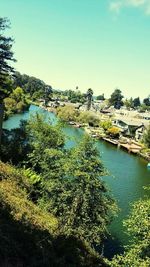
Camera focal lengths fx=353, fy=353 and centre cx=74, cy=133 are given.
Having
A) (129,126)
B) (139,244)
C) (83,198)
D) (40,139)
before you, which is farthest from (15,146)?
(129,126)

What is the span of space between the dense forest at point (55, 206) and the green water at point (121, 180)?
1.27 m

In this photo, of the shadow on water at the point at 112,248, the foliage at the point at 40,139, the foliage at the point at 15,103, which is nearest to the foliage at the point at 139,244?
the shadow on water at the point at 112,248

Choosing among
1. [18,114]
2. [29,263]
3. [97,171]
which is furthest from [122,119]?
[29,263]

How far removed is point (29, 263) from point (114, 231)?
20.5 m

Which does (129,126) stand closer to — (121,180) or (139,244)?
(121,180)

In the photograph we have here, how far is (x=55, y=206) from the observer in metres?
25.7

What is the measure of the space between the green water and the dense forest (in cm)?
127

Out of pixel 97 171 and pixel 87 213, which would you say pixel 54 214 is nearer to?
pixel 87 213

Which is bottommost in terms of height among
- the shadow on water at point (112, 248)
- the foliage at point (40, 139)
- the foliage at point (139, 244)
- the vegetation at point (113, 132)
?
the shadow on water at point (112, 248)

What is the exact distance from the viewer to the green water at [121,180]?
2978 centimetres

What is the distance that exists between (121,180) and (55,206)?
82.9ft

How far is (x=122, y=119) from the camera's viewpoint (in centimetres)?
10919

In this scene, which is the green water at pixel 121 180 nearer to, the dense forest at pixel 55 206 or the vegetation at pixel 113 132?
the dense forest at pixel 55 206

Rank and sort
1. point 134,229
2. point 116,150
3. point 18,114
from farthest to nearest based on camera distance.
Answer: point 18,114, point 116,150, point 134,229
